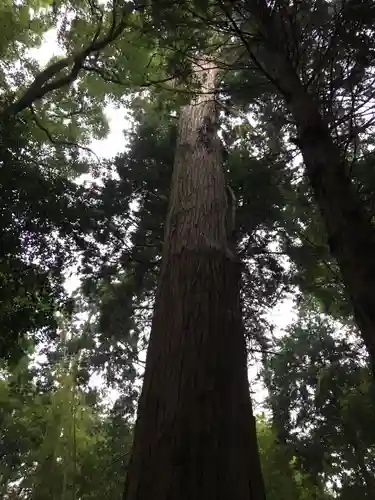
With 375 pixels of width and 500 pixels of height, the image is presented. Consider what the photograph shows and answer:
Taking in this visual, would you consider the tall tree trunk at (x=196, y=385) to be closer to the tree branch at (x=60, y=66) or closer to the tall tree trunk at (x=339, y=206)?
the tall tree trunk at (x=339, y=206)

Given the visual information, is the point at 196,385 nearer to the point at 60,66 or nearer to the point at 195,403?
the point at 195,403

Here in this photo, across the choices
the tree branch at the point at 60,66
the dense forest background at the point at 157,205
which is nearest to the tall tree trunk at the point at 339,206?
the dense forest background at the point at 157,205

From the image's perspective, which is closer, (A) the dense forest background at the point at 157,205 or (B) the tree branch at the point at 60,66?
(A) the dense forest background at the point at 157,205

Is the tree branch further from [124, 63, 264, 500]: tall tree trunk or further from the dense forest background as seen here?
[124, 63, 264, 500]: tall tree trunk

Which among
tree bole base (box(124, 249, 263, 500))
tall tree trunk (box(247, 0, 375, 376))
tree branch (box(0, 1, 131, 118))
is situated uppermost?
tree branch (box(0, 1, 131, 118))

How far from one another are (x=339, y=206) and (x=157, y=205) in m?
5.62

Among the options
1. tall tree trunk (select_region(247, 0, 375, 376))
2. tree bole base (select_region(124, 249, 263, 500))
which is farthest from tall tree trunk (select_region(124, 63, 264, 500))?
tall tree trunk (select_region(247, 0, 375, 376))

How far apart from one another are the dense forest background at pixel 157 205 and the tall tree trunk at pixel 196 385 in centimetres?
78

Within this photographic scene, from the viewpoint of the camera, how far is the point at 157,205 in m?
8.06

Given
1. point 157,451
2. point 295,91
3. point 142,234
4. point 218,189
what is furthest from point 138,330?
point 157,451

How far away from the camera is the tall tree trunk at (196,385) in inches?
74.0

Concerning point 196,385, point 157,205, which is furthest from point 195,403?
point 157,205

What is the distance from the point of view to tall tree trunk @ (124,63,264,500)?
74.0 inches

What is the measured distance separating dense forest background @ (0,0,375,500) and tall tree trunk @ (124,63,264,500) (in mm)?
781
